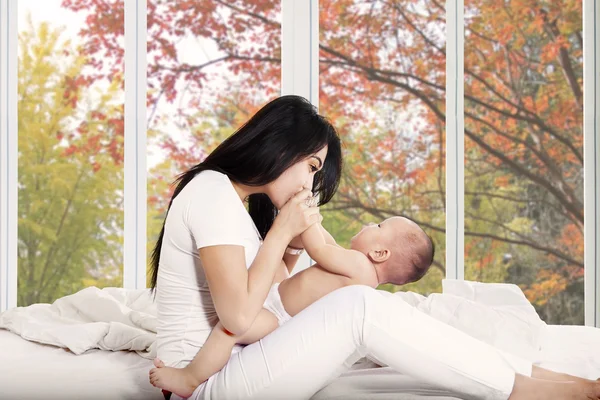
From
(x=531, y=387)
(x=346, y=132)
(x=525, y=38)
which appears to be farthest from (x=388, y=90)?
(x=531, y=387)

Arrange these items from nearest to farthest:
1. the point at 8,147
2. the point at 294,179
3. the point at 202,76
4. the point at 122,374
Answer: the point at 294,179 < the point at 122,374 < the point at 8,147 < the point at 202,76

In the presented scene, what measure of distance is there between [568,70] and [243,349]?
132 inches

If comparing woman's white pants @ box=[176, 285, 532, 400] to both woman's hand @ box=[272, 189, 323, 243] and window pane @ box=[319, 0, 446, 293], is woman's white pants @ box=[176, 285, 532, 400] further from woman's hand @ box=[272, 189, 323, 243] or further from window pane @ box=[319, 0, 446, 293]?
window pane @ box=[319, 0, 446, 293]

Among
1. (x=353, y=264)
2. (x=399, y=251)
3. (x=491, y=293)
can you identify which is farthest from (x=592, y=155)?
(x=353, y=264)

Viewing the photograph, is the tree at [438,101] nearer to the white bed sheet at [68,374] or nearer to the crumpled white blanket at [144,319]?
the crumpled white blanket at [144,319]

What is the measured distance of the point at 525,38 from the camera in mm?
4000

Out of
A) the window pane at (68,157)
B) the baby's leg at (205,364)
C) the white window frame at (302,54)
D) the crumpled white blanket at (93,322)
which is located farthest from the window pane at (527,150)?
the baby's leg at (205,364)

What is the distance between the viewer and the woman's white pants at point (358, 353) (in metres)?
1.27

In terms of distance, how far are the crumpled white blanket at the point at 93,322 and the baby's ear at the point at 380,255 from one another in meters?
0.67

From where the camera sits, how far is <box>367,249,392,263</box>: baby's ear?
5.79ft

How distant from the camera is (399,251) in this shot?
1.76 meters

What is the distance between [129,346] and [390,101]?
269 centimetres

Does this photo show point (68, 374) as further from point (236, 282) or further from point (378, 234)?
point (378, 234)

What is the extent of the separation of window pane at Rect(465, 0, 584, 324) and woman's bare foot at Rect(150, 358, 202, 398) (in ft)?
9.81
